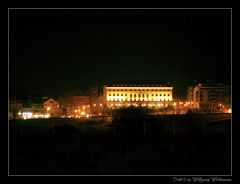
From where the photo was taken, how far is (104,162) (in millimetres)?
15117

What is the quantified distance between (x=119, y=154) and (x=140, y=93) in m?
99.0

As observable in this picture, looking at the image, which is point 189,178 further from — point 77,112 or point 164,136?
point 77,112

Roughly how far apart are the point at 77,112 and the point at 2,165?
58.5 meters

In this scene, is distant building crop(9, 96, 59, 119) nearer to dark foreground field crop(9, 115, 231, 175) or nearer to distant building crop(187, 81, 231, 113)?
distant building crop(187, 81, 231, 113)

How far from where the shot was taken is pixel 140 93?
115375mm

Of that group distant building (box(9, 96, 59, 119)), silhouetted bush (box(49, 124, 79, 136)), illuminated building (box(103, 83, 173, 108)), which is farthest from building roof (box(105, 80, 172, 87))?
silhouetted bush (box(49, 124, 79, 136))

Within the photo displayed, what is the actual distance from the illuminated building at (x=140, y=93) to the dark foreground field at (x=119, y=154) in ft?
299

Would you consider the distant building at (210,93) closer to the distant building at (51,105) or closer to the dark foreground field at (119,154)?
the distant building at (51,105)

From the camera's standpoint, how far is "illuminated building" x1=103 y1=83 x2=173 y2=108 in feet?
373

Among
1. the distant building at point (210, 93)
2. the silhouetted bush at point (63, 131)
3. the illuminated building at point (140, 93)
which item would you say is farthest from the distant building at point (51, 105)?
Answer: the silhouetted bush at point (63, 131)

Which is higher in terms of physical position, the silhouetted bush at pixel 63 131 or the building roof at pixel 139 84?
the building roof at pixel 139 84

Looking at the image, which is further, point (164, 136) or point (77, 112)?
point (77, 112)

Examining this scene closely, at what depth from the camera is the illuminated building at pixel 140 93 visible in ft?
373

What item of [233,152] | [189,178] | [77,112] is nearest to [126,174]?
[189,178]
